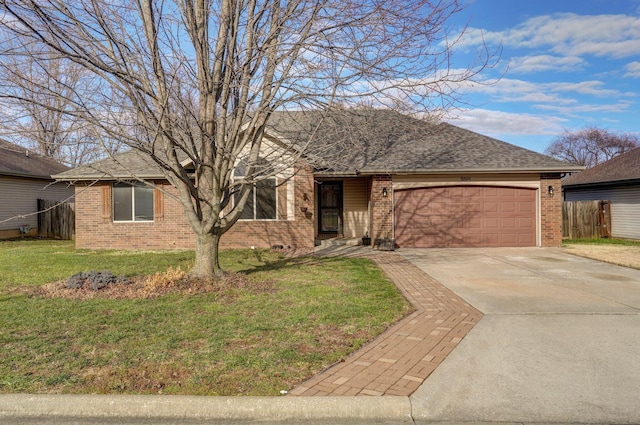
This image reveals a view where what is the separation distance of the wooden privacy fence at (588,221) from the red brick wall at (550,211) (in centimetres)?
535

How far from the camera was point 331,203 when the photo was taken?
17.9 m

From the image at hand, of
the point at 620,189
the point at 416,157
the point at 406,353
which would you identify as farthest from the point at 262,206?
the point at 620,189

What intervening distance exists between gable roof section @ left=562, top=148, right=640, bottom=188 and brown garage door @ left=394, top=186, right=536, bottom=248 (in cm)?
698

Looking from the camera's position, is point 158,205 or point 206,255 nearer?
point 206,255

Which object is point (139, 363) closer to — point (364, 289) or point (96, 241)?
point (364, 289)

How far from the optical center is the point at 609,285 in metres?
9.10

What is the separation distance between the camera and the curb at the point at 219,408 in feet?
12.9

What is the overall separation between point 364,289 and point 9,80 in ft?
22.5

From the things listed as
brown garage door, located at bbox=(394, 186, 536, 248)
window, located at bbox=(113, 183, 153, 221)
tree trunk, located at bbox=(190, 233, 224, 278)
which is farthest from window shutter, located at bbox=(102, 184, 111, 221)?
brown garage door, located at bbox=(394, 186, 536, 248)

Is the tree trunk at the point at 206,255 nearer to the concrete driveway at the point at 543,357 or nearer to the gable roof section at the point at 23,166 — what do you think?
the concrete driveway at the point at 543,357

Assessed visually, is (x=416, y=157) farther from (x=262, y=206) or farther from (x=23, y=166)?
(x=23, y=166)

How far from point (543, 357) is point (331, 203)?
1302 cm

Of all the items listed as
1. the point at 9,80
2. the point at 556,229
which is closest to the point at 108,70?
the point at 9,80


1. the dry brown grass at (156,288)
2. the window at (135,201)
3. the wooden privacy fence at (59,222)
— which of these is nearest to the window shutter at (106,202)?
the window at (135,201)
